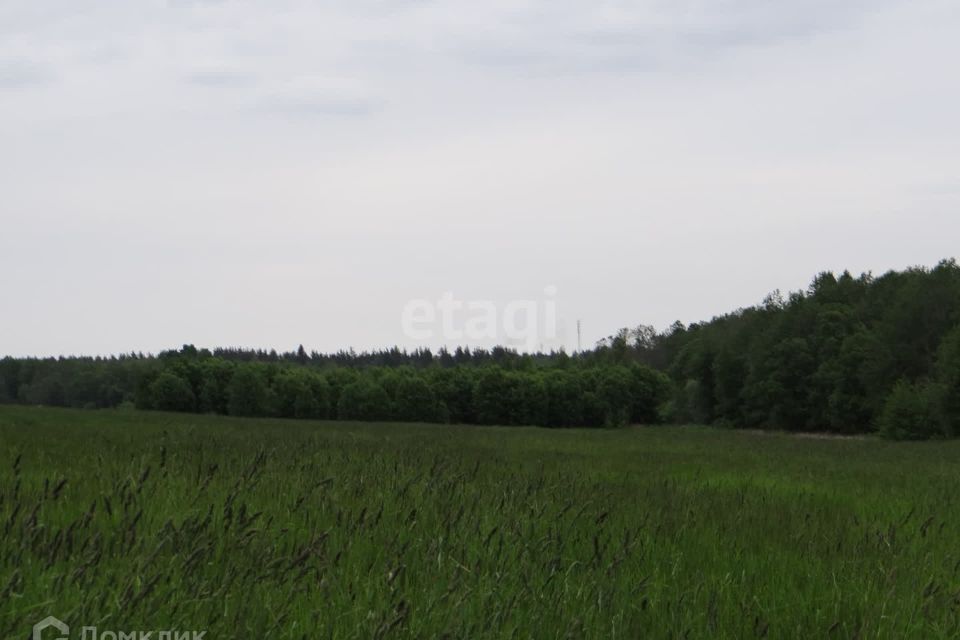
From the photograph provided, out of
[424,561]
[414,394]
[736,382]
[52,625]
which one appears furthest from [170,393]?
[52,625]

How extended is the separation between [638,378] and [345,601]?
104901mm

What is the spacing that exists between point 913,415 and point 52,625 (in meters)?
54.8

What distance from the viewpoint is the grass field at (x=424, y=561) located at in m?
3.18

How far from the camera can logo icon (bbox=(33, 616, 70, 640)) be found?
261 cm

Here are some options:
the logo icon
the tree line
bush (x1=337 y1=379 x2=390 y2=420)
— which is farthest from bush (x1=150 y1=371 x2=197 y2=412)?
the logo icon

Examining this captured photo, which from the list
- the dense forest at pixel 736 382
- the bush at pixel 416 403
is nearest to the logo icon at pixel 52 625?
the dense forest at pixel 736 382

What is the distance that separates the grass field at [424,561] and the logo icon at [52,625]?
3 cm

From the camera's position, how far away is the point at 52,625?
268 cm

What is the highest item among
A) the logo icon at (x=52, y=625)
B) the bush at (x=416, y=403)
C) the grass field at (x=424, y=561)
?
the logo icon at (x=52, y=625)

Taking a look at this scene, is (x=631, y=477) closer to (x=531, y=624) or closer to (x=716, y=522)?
(x=716, y=522)

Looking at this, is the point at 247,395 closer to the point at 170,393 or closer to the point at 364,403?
the point at 170,393

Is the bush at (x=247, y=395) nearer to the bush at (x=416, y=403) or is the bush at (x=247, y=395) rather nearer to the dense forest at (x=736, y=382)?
the dense forest at (x=736, y=382)

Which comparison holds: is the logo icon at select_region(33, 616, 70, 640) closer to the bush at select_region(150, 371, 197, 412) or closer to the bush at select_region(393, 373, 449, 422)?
the bush at select_region(393, 373, 449, 422)

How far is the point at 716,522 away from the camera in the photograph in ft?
23.2
